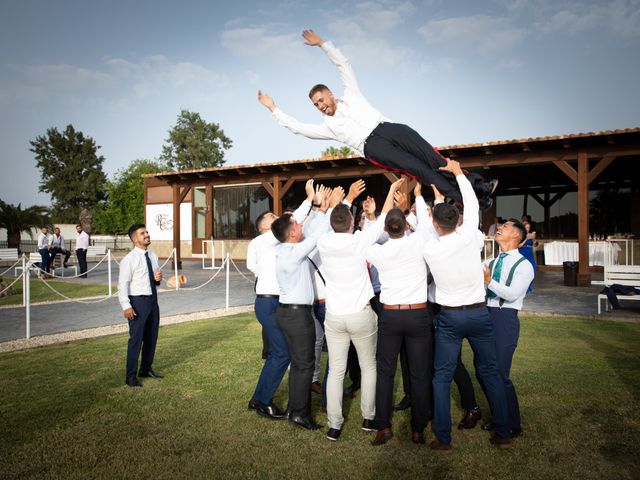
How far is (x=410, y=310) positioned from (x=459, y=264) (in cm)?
49

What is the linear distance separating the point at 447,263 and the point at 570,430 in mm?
1743

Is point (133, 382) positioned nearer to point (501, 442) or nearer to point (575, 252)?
point (501, 442)

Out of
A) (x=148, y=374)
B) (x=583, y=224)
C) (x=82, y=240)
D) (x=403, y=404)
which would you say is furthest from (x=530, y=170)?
(x=148, y=374)

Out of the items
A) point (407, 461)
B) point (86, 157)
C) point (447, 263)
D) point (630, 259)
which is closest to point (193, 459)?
point (407, 461)

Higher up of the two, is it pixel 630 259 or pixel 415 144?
pixel 415 144

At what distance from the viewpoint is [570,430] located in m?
4.09

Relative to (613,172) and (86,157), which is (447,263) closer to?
(613,172)

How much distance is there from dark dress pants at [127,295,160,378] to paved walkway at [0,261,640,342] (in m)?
3.64

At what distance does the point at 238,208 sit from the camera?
24625 mm

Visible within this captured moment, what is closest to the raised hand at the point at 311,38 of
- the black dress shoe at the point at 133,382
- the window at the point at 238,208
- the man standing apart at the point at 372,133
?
the man standing apart at the point at 372,133

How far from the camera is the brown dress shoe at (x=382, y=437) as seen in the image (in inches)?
155

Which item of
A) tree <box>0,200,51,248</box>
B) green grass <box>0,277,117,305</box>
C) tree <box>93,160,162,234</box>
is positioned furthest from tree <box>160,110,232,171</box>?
green grass <box>0,277,117,305</box>

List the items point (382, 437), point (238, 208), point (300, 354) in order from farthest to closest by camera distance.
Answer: point (238, 208), point (300, 354), point (382, 437)

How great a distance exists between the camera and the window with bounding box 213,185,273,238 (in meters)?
24.3
